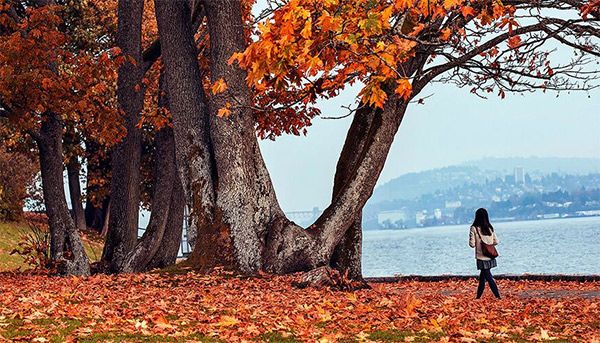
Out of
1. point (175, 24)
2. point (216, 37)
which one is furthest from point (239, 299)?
point (175, 24)

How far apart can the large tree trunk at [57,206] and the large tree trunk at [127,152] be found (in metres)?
1.04

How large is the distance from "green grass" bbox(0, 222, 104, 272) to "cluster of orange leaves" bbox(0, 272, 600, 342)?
17682 millimetres

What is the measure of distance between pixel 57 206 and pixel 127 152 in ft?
7.15

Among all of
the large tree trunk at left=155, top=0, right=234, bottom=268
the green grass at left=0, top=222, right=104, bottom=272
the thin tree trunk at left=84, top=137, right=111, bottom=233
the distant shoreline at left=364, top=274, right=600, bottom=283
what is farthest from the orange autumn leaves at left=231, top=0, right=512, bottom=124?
the thin tree trunk at left=84, top=137, right=111, bottom=233

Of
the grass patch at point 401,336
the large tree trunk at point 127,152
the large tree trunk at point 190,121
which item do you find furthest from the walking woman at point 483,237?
the large tree trunk at point 127,152

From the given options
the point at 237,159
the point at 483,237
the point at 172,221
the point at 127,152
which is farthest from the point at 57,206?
the point at 483,237

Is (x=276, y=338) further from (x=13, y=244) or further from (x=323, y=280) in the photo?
(x=13, y=244)

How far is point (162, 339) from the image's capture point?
10109 millimetres

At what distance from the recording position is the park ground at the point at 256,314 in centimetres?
1043

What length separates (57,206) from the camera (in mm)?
22562

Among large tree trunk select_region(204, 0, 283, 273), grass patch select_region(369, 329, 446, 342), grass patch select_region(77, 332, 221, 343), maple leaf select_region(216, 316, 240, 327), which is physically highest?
large tree trunk select_region(204, 0, 283, 273)

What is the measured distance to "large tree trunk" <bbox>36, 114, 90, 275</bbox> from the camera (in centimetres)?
2259

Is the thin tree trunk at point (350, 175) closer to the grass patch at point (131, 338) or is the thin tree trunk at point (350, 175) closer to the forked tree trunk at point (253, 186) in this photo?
the forked tree trunk at point (253, 186)

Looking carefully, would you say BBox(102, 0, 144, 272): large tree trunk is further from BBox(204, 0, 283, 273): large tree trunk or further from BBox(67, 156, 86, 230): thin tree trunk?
BBox(67, 156, 86, 230): thin tree trunk
